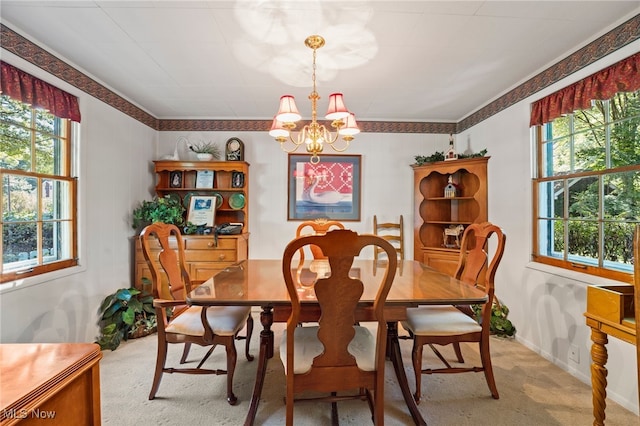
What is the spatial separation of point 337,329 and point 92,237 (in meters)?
2.53

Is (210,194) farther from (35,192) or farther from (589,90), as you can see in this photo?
(589,90)

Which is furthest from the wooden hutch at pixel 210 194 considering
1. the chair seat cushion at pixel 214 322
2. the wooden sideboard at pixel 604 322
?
the wooden sideboard at pixel 604 322

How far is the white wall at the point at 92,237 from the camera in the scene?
2.01 metres

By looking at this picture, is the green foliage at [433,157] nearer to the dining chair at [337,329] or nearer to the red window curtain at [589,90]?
the red window curtain at [589,90]

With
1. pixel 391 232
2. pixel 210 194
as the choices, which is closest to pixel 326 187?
pixel 391 232

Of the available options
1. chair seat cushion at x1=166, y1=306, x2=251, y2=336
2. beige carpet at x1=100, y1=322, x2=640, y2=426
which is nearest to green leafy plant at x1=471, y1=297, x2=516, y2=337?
beige carpet at x1=100, y1=322, x2=640, y2=426

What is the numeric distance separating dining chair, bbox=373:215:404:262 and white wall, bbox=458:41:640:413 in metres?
1.03

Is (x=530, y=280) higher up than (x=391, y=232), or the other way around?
(x=391, y=232)

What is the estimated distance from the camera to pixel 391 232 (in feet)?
12.6

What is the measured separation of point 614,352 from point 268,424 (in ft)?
7.27

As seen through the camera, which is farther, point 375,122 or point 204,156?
point 375,122

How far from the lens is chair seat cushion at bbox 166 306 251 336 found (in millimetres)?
1795

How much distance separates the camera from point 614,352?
6.15 feet

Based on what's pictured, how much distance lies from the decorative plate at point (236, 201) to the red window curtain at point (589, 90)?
10.3 feet
